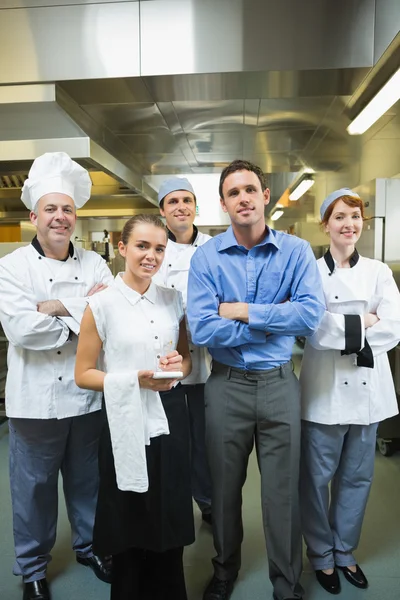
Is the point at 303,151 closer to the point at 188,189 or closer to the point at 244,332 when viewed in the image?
Result: the point at 188,189

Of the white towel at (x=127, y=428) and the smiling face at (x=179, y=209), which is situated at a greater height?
the smiling face at (x=179, y=209)

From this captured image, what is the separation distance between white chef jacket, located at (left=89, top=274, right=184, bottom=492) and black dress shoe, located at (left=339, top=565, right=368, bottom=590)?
111 centimetres

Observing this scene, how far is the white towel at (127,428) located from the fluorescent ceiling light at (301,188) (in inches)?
204

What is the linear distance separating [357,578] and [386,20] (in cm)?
283

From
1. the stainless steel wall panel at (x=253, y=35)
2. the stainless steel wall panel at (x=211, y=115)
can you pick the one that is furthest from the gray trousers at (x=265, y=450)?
the stainless steel wall panel at (x=211, y=115)

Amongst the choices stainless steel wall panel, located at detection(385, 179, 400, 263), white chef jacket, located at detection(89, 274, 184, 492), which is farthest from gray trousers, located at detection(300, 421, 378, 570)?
stainless steel wall panel, located at detection(385, 179, 400, 263)

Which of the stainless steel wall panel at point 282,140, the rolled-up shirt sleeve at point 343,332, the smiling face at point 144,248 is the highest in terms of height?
the stainless steel wall panel at point 282,140

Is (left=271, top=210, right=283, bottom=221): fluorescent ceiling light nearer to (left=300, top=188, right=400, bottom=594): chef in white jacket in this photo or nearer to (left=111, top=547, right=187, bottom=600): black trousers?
(left=300, top=188, right=400, bottom=594): chef in white jacket

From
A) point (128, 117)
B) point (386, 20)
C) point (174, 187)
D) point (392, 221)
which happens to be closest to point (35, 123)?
point (128, 117)

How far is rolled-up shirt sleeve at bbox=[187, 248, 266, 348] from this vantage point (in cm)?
148

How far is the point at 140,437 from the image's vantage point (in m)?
1.32

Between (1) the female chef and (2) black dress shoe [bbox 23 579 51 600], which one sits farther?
(2) black dress shoe [bbox 23 579 51 600]

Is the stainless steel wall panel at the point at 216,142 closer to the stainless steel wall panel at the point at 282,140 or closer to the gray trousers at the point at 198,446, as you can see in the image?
the stainless steel wall panel at the point at 282,140

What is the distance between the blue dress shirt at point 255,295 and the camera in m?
1.48
